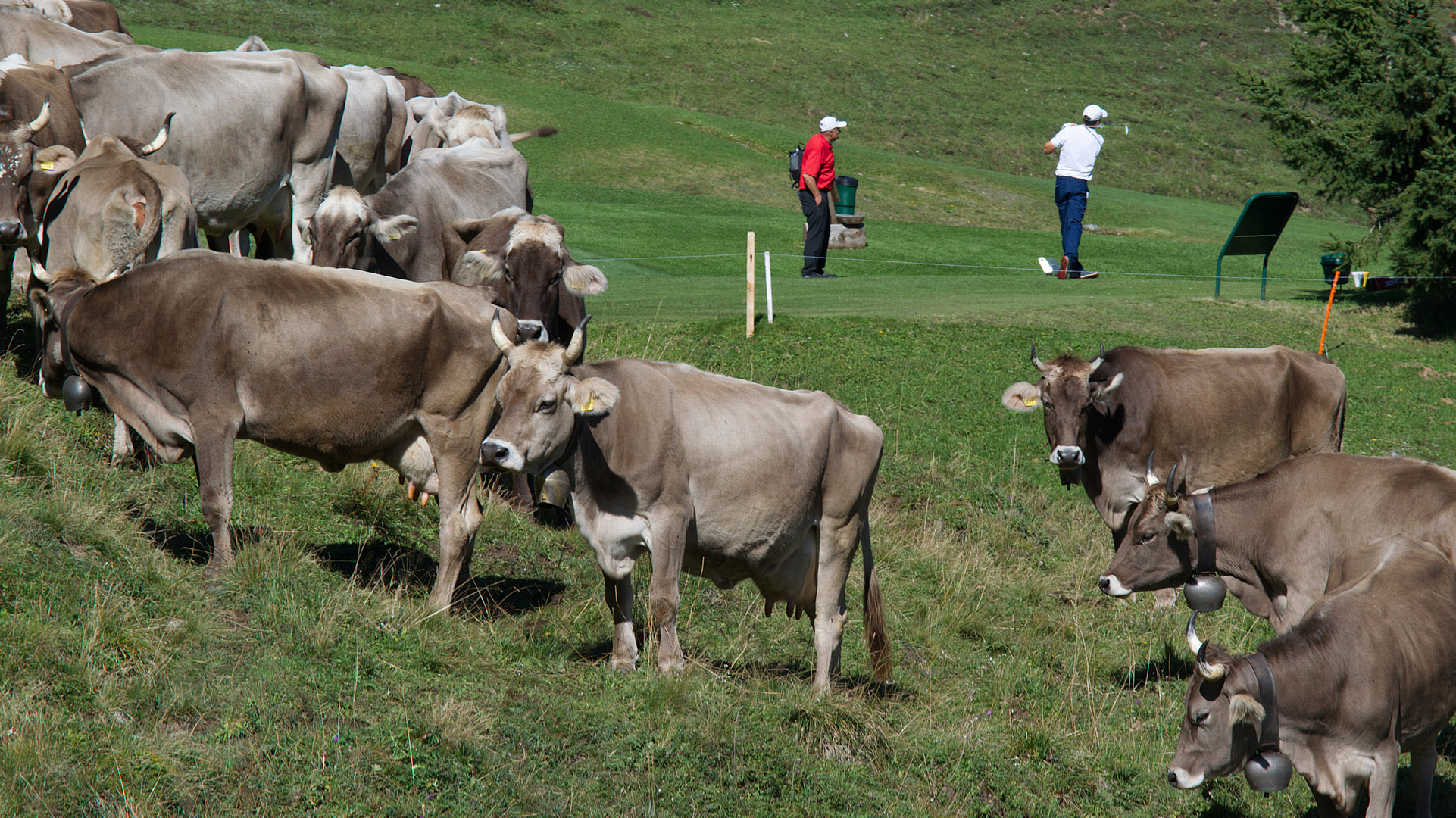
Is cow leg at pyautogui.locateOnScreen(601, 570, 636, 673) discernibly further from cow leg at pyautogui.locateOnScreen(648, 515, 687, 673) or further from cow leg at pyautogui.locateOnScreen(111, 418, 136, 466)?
cow leg at pyautogui.locateOnScreen(111, 418, 136, 466)

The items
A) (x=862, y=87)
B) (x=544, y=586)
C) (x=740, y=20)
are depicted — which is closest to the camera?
(x=544, y=586)

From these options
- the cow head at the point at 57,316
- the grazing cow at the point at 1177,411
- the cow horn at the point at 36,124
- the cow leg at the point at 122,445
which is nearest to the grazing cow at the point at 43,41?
the cow horn at the point at 36,124

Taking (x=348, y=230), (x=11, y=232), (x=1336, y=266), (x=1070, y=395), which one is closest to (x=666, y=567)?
(x=1070, y=395)

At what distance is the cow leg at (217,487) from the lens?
Result: 6684 mm

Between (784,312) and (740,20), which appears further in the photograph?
(740,20)

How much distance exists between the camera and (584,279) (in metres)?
9.29

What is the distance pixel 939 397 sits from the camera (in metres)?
13.5

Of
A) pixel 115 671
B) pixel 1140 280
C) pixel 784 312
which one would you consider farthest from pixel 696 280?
pixel 115 671

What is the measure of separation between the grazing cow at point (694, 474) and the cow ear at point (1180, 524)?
1909mm

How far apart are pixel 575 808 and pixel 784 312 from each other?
440 inches

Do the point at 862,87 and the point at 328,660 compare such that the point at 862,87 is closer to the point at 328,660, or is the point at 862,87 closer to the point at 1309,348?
the point at 1309,348

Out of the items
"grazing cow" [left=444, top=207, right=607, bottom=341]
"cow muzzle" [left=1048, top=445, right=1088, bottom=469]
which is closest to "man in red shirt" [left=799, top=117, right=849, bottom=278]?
"grazing cow" [left=444, top=207, right=607, bottom=341]

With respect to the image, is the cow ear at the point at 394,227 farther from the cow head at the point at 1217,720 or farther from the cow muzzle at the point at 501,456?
the cow head at the point at 1217,720

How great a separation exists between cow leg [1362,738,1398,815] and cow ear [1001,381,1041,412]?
413 centimetres
